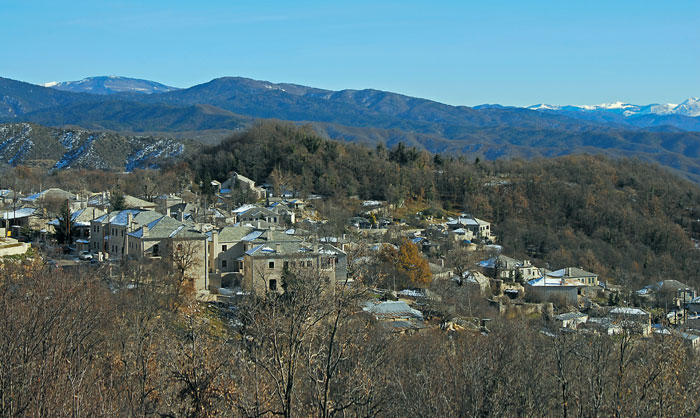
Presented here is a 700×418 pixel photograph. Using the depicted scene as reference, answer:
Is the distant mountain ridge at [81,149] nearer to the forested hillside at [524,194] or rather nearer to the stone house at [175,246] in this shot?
the forested hillside at [524,194]

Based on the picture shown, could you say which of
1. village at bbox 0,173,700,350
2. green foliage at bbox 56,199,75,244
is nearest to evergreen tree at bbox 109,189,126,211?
village at bbox 0,173,700,350

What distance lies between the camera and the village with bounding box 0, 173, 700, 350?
26984 mm

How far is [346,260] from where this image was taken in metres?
32.8

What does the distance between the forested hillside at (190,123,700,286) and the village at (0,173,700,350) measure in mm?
6556

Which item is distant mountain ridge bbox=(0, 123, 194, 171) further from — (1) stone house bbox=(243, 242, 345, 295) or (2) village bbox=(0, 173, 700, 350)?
(1) stone house bbox=(243, 242, 345, 295)

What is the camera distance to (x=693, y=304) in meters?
39.8

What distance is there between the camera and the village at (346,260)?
27.0 metres

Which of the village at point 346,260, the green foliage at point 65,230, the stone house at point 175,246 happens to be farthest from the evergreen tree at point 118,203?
the stone house at point 175,246

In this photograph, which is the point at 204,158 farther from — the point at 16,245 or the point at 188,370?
the point at 188,370

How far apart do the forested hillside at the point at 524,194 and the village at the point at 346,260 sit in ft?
21.5

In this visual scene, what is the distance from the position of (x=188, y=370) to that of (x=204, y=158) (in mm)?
56674

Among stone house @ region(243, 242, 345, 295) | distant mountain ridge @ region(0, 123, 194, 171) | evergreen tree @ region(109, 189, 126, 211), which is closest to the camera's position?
stone house @ region(243, 242, 345, 295)

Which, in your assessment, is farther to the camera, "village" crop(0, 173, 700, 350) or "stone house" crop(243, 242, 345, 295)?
"stone house" crop(243, 242, 345, 295)

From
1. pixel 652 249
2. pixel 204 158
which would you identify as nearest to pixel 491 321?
pixel 652 249
